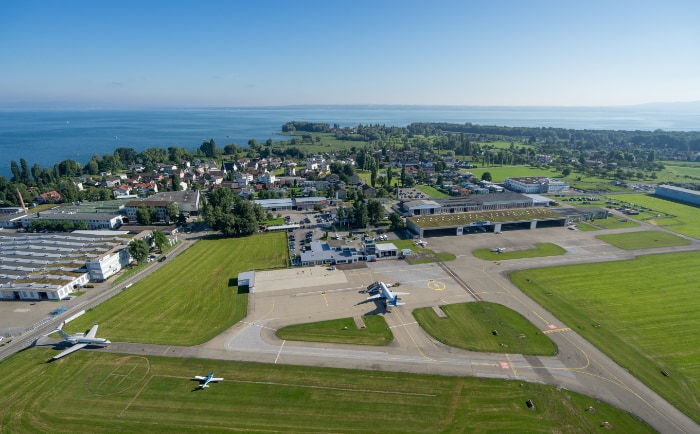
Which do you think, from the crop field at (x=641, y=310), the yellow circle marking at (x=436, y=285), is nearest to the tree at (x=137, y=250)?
the yellow circle marking at (x=436, y=285)

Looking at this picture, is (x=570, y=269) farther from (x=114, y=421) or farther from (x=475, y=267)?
(x=114, y=421)

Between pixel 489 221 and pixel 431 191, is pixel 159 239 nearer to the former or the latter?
pixel 489 221

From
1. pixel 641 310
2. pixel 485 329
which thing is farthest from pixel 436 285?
pixel 641 310

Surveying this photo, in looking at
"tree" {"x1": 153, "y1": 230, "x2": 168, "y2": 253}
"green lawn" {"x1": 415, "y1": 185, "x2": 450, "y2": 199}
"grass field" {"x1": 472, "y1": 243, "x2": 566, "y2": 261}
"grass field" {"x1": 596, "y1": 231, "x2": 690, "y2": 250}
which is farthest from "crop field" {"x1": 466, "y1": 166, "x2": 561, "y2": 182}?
"tree" {"x1": 153, "y1": 230, "x2": 168, "y2": 253}

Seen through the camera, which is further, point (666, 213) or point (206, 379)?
point (666, 213)

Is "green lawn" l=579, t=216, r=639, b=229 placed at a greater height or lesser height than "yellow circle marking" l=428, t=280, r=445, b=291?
greater

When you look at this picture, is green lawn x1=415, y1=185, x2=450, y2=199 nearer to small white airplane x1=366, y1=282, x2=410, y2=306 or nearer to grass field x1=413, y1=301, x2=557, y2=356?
small white airplane x1=366, y1=282, x2=410, y2=306

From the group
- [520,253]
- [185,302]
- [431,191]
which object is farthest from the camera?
[431,191]
